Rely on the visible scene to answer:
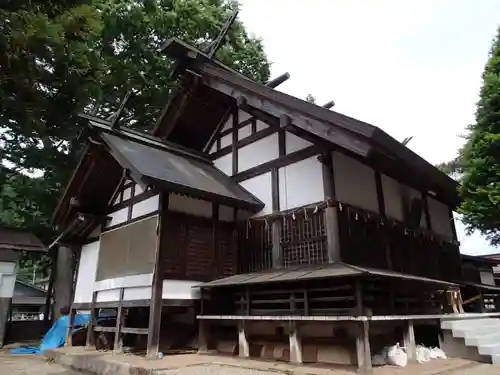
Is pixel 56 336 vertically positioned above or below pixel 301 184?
below

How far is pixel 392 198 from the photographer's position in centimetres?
933

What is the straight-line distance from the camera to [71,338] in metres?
9.95

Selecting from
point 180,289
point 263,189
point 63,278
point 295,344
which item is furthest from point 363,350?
point 63,278

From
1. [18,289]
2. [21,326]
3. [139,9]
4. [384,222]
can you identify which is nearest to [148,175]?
[384,222]

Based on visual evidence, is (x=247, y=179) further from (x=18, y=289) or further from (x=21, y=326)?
(x=18, y=289)

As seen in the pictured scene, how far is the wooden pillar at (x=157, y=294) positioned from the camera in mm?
7066

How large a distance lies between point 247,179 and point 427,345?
536 cm

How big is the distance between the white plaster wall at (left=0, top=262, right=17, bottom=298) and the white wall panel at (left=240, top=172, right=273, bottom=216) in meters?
8.16

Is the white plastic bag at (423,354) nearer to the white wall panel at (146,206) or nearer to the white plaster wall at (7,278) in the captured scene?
the white wall panel at (146,206)

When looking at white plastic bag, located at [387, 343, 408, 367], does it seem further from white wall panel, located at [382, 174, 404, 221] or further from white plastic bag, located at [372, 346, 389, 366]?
white wall panel, located at [382, 174, 404, 221]

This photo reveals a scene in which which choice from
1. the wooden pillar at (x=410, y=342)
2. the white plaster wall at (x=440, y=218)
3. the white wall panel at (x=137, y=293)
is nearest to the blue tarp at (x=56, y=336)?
the white wall panel at (x=137, y=293)

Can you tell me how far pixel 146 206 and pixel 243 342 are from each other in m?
3.84

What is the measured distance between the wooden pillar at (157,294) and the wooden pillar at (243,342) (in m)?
1.60

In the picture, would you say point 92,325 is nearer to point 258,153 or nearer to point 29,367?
point 29,367
